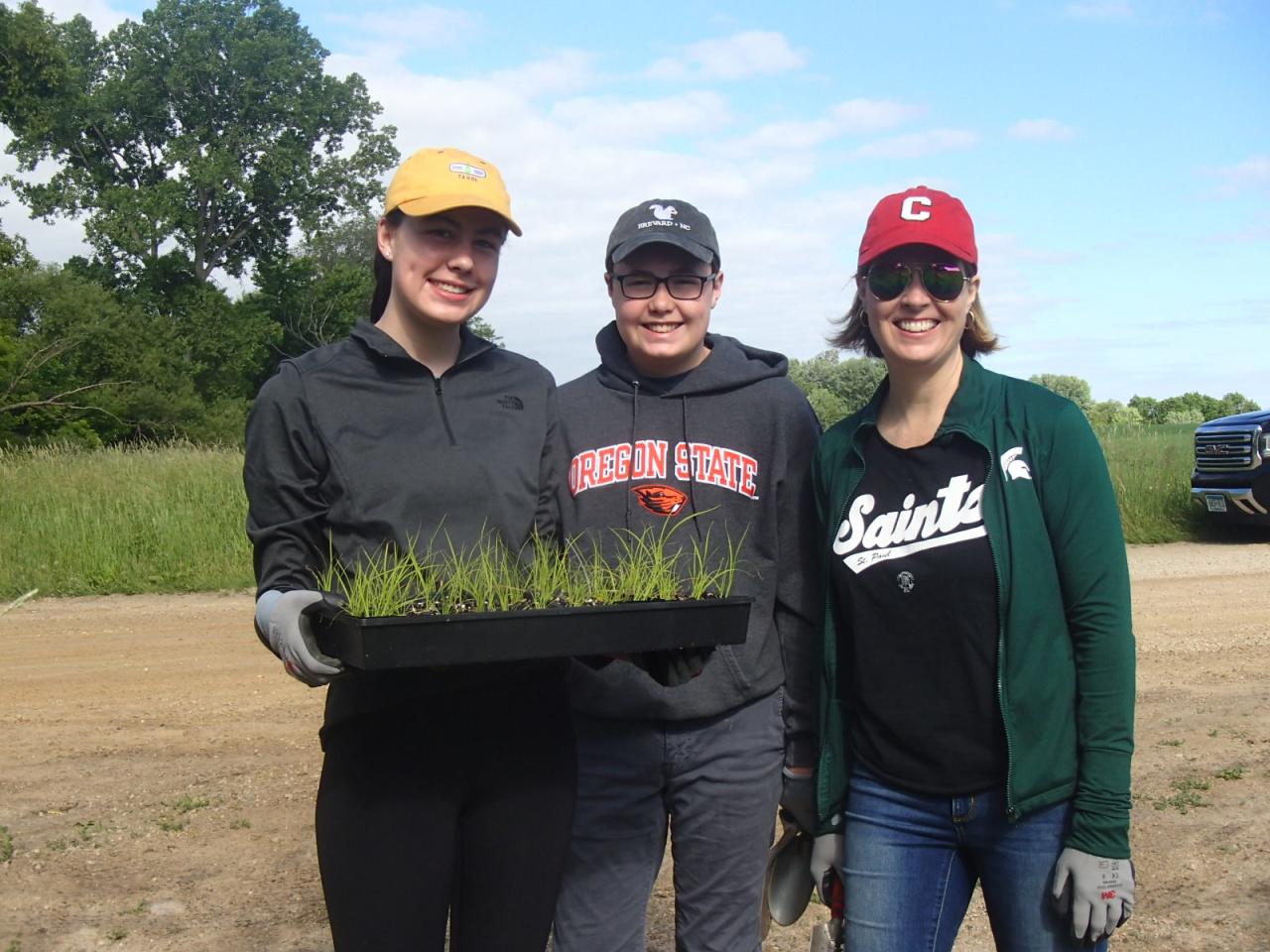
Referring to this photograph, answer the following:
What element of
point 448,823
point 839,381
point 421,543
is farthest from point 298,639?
point 839,381

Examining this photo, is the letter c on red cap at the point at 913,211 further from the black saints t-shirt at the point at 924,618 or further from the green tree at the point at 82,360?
the green tree at the point at 82,360

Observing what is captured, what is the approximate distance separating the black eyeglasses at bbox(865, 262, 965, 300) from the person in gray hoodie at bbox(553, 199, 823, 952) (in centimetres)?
45

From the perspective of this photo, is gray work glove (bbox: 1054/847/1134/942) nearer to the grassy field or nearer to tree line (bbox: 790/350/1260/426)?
tree line (bbox: 790/350/1260/426)

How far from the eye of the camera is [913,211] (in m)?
2.50

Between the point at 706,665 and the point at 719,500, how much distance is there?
0.38 metres

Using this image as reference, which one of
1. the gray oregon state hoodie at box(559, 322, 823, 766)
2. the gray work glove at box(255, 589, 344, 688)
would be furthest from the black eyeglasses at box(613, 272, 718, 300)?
the gray work glove at box(255, 589, 344, 688)

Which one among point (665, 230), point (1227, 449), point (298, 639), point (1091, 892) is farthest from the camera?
point (1227, 449)

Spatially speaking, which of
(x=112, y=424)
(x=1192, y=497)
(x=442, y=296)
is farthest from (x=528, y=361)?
(x=112, y=424)

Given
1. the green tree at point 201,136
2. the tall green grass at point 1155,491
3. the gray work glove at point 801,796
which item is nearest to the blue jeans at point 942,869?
→ the gray work glove at point 801,796

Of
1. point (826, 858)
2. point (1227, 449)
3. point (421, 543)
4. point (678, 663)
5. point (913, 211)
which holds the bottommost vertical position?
point (826, 858)

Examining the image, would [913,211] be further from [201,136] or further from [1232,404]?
[201,136]

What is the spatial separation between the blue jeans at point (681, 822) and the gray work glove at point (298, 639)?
0.87 metres

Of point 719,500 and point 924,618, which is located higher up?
point 719,500

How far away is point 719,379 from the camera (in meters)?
2.89
